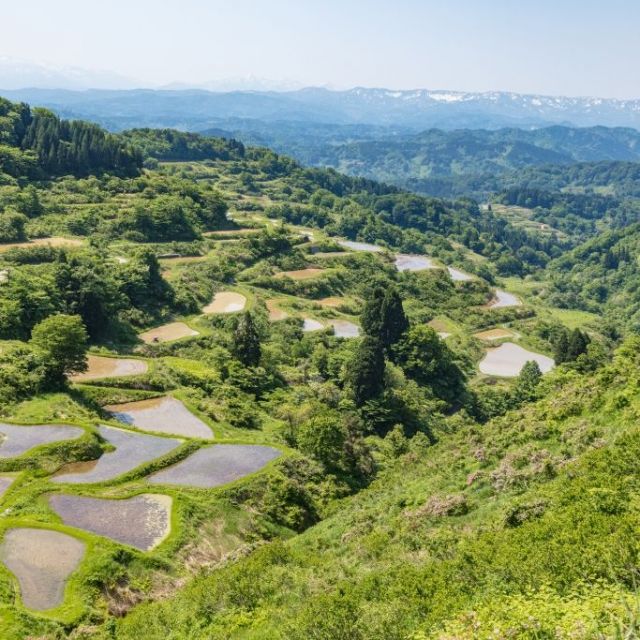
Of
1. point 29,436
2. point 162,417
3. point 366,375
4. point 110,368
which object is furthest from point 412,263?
point 29,436

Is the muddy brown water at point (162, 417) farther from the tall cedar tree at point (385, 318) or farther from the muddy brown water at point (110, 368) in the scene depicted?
the tall cedar tree at point (385, 318)

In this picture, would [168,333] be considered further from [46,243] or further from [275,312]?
[46,243]

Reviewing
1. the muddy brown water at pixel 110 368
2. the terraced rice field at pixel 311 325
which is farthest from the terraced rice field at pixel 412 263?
the muddy brown water at pixel 110 368

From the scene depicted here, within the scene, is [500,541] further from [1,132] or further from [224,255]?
[1,132]

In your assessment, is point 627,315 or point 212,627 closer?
point 212,627

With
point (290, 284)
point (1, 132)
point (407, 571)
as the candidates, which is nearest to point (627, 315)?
point (290, 284)

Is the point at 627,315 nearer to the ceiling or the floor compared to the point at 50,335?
nearer to the floor

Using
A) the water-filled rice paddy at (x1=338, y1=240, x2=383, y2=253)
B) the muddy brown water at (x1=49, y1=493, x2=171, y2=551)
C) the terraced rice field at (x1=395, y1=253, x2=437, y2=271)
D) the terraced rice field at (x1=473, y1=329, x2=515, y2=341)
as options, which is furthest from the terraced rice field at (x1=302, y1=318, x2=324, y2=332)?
the water-filled rice paddy at (x1=338, y1=240, x2=383, y2=253)
